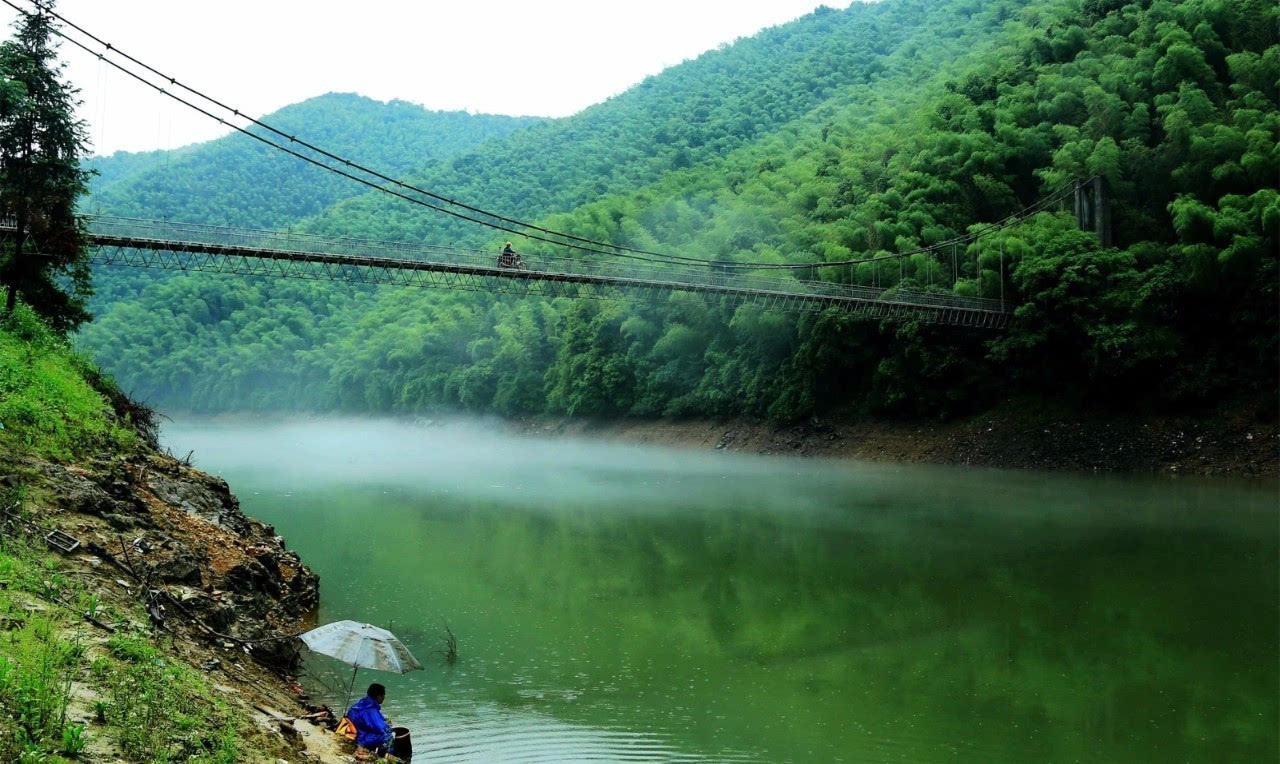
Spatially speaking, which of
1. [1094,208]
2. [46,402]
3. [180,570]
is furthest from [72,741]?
[1094,208]

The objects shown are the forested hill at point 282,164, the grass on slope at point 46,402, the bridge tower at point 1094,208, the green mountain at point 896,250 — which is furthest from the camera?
the forested hill at point 282,164

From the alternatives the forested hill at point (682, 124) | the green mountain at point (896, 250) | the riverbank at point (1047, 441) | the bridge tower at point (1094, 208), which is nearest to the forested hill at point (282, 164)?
the green mountain at point (896, 250)

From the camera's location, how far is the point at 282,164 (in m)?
106

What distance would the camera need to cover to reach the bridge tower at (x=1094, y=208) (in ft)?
122

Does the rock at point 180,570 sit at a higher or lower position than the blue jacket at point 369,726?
higher

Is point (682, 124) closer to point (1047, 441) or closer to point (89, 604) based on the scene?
point (1047, 441)

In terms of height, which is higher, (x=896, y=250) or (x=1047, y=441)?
(x=896, y=250)

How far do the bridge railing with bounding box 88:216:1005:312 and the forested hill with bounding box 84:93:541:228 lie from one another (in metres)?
49.9

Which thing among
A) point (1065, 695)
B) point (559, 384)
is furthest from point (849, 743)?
point (559, 384)

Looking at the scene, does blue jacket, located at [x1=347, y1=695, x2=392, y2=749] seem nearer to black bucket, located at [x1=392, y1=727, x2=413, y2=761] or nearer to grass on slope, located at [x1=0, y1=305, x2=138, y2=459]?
black bucket, located at [x1=392, y1=727, x2=413, y2=761]

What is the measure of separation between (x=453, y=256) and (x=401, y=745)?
97.8ft

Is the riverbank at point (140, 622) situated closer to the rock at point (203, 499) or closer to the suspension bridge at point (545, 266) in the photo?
the rock at point (203, 499)

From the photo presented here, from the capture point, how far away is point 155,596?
27.0 feet

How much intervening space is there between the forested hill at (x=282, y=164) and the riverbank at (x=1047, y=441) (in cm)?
5547
